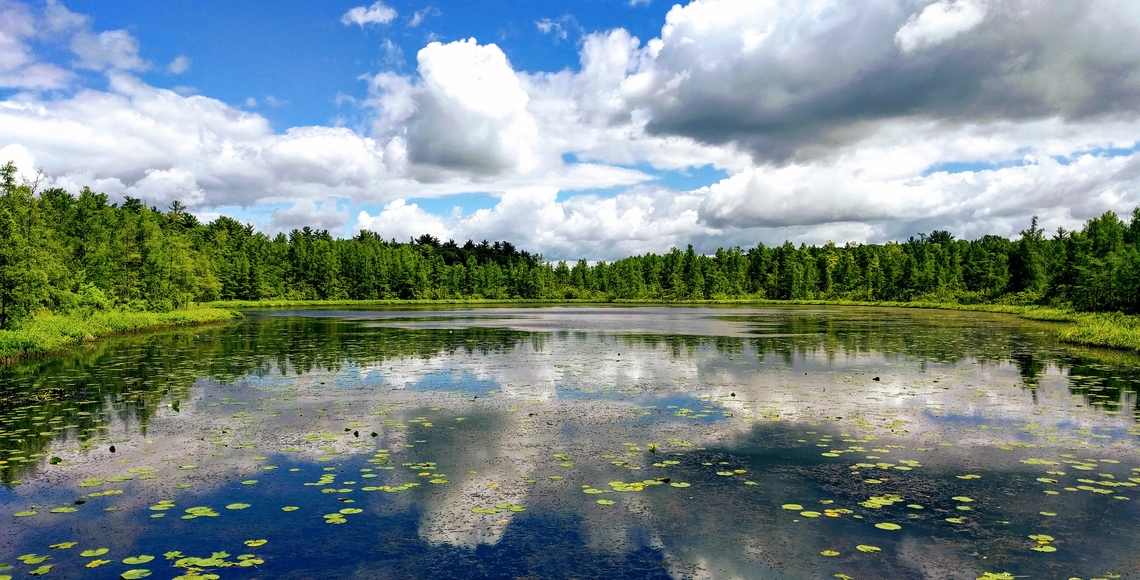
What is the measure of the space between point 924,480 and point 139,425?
15.6 meters

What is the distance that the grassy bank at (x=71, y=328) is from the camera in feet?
92.0

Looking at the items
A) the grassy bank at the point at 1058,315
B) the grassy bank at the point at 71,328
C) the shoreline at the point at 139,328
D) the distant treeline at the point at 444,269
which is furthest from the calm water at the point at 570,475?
the distant treeline at the point at 444,269

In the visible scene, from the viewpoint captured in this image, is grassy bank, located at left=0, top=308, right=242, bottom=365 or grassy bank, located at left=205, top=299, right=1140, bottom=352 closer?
grassy bank, located at left=0, top=308, right=242, bottom=365

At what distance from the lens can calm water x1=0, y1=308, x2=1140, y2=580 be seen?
25.2ft

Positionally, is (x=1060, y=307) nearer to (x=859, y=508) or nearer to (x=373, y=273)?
(x=859, y=508)

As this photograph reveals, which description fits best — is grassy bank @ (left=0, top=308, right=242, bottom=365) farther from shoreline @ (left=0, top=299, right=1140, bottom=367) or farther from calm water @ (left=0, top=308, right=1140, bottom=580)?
calm water @ (left=0, top=308, right=1140, bottom=580)

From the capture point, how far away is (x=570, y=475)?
35.6 feet

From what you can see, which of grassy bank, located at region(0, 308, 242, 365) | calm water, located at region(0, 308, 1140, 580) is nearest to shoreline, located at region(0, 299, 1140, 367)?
grassy bank, located at region(0, 308, 242, 365)

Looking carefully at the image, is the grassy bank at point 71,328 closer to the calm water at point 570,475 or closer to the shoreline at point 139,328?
the shoreline at point 139,328

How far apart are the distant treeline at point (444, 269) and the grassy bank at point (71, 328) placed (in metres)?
1.15

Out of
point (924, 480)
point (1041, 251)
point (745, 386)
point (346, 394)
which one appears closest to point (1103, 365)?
point (745, 386)

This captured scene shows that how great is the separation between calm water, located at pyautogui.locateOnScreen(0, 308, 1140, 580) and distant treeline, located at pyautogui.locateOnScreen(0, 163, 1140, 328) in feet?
81.5

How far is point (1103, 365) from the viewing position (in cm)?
2592

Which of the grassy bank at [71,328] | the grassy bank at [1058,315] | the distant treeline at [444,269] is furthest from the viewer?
the distant treeline at [444,269]
